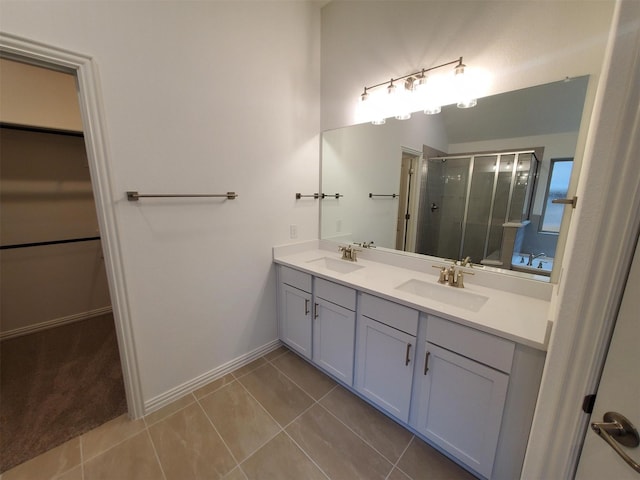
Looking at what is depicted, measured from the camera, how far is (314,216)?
8.10 feet

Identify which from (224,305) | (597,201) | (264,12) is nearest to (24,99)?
(264,12)

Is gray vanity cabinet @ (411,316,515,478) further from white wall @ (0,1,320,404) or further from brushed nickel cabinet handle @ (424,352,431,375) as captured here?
white wall @ (0,1,320,404)

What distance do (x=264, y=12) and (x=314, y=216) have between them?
1.59 metres

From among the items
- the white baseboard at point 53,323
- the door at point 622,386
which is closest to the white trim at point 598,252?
the door at point 622,386

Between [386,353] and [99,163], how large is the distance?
6.18 feet

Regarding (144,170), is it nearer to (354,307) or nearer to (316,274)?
(316,274)

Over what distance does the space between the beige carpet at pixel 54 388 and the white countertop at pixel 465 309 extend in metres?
1.55

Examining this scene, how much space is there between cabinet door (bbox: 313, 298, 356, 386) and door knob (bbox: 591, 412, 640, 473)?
3.79ft

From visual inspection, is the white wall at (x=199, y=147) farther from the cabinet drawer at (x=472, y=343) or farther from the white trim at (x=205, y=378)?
the cabinet drawer at (x=472, y=343)

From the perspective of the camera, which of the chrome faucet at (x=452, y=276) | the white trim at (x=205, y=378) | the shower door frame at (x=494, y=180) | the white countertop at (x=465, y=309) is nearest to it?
the white countertop at (x=465, y=309)

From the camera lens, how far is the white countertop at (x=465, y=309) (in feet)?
3.50

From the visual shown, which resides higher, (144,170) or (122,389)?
(144,170)

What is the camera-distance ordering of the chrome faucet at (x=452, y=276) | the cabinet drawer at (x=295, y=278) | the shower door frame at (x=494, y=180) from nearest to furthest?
the shower door frame at (x=494, y=180), the chrome faucet at (x=452, y=276), the cabinet drawer at (x=295, y=278)

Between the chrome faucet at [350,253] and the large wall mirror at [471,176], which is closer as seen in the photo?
the large wall mirror at [471,176]
